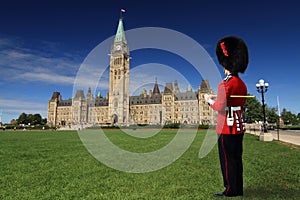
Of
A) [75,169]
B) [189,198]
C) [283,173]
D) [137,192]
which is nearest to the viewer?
[189,198]

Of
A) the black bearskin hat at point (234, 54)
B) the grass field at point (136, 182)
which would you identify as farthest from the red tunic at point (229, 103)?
the grass field at point (136, 182)

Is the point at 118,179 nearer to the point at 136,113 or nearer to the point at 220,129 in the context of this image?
the point at 220,129

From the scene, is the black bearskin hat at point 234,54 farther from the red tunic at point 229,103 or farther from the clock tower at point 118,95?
the clock tower at point 118,95

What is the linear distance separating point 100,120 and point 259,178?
107m

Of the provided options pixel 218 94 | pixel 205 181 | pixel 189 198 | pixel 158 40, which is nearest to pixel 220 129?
pixel 218 94

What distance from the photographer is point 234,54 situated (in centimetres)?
379

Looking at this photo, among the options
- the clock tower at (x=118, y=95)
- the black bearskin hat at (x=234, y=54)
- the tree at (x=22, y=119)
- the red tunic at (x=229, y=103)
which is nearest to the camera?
the red tunic at (x=229, y=103)

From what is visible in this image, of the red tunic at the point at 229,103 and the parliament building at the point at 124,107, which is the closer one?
the red tunic at the point at 229,103

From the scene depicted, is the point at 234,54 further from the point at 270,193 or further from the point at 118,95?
the point at 118,95

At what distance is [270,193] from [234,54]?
8.77 ft

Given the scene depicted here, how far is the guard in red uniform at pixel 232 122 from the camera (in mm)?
3480

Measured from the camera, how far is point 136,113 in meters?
105

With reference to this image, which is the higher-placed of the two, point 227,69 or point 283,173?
point 227,69

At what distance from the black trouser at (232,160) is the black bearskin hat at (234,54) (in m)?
1.14
